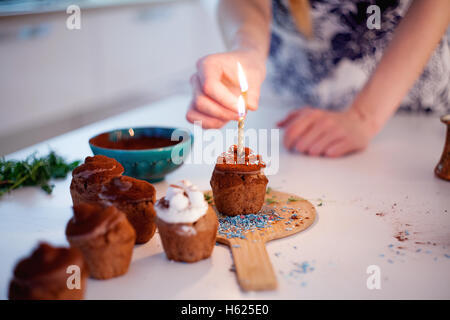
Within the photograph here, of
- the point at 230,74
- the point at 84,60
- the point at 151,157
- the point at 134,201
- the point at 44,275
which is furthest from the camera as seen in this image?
the point at 84,60

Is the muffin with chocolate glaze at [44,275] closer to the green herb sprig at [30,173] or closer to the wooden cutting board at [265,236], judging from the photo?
the wooden cutting board at [265,236]

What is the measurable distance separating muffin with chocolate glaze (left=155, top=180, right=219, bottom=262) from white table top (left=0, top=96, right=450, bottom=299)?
25mm

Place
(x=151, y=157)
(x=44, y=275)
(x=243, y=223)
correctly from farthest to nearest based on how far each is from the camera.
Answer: (x=151, y=157) → (x=243, y=223) → (x=44, y=275)

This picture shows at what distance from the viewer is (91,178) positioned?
1020 mm

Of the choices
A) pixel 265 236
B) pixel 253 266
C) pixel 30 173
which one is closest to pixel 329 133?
pixel 265 236

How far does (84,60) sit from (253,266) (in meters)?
3.34

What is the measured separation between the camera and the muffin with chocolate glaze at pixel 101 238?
82 cm

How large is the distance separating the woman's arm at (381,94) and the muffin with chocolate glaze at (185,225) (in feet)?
2.43

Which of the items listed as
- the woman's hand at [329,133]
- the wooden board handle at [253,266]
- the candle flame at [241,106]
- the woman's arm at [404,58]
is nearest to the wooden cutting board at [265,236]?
the wooden board handle at [253,266]

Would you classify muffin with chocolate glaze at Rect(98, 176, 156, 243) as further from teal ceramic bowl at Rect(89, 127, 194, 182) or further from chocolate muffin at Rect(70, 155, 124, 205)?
teal ceramic bowl at Rect(89, 127, 194, 182)

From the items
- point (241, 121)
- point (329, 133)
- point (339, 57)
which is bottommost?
point (329, 133)

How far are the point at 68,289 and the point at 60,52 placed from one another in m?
3.16

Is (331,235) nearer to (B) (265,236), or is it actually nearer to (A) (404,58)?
(B) (265,236)
